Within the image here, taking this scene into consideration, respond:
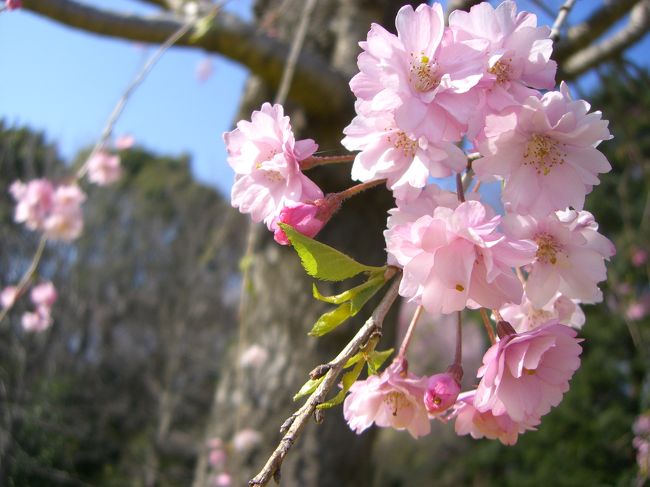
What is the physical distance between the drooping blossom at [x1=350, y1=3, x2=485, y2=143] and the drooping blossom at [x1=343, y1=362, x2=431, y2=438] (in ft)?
0.88

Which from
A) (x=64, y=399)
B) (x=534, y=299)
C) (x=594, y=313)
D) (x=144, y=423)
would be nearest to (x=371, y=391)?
(x=534, y=299)

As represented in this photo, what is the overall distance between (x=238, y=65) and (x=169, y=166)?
39.4ft

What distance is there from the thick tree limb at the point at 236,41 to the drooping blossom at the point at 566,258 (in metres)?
1.55

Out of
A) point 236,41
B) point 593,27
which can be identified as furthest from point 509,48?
point 593,27

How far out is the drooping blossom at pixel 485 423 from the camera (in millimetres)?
575

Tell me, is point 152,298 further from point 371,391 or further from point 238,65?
point 371,391

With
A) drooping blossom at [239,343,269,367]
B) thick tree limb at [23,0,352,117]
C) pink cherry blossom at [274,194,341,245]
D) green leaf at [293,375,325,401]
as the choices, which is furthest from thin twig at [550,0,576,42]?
drooping blossom at [239,343,269,367]

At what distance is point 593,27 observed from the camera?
1.95m

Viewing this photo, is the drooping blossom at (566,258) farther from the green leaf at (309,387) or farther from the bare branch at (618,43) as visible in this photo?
the bare branch at (618,43)

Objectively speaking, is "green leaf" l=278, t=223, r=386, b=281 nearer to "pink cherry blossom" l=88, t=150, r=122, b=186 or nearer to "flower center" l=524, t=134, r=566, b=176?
"flower center" l=524, t=134, r=566, b=176

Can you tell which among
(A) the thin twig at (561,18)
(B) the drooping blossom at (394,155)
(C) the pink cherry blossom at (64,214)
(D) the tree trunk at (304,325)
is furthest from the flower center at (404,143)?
(C) the pink cherry blossom at (64,214)

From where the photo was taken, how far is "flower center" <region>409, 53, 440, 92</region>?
522 millimetres

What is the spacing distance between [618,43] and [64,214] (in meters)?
2.38

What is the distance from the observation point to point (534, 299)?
0.58 metres
